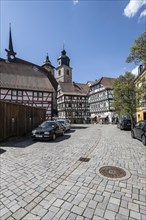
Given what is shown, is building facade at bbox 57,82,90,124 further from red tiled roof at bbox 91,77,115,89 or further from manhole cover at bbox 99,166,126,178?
manhole cover at bbox 99,166,126,178

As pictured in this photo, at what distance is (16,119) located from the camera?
36.8ft

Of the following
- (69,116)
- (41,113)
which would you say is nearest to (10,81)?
(41,113)

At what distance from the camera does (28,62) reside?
53.6m

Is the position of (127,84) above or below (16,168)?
above

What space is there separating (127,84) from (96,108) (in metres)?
28.2

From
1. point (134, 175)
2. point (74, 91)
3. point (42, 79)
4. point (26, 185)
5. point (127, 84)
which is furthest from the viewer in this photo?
→ point (74, 91)

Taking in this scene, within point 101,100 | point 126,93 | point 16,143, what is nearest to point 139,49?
point 126,93

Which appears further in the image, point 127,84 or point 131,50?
point 127,84

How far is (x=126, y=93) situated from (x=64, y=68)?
48.2 metres

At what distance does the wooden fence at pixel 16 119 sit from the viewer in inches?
381

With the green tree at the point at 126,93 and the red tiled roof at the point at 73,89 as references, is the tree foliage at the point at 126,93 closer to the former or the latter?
the green tree at the point at 126,93

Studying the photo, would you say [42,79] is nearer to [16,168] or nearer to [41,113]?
[41,113]

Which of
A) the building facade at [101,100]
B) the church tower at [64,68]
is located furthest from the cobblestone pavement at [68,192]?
the church tower at [64,68]

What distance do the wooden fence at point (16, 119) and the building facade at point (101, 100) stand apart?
Answer: 32103mm
